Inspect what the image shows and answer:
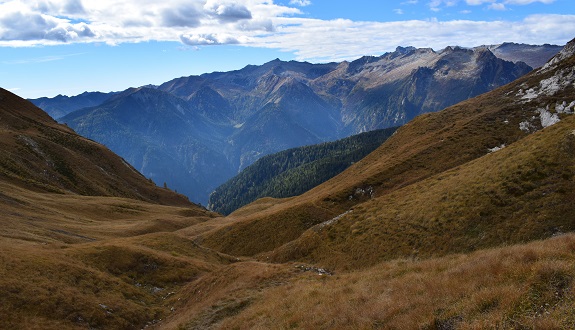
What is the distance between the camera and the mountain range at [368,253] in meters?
14.8

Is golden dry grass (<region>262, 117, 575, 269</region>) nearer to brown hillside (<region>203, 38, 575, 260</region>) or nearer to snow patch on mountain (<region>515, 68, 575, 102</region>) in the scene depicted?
brown hillside (<region>203, 38, 575, 260</region>)

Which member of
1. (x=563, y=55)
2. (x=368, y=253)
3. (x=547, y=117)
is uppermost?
(x=563, y=55)

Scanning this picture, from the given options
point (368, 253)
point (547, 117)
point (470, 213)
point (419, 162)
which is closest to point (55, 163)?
point (419, 162)

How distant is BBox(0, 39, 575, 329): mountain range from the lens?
14750 mm

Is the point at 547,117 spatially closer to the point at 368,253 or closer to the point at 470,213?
the point at 470,213

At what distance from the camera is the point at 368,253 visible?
120 ft

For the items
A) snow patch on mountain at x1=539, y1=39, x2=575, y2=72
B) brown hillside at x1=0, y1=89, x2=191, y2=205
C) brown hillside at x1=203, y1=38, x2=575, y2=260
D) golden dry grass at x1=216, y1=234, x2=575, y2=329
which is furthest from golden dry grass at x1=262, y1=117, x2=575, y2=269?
brown hillside at x1=0, y1=89, x2=191, y2=205

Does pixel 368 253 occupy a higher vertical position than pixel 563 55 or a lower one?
lower

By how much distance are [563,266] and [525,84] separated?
3732 inches

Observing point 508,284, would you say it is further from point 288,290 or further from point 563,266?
point 288,290

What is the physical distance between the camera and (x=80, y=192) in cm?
10800

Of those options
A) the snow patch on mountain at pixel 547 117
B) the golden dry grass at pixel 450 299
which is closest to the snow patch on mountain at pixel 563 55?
the snow patch on mountain at pixel 547 117

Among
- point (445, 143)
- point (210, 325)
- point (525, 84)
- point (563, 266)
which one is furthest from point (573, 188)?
point (525, 84)

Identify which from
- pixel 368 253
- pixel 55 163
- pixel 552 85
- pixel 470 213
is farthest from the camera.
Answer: pixel 55 163
